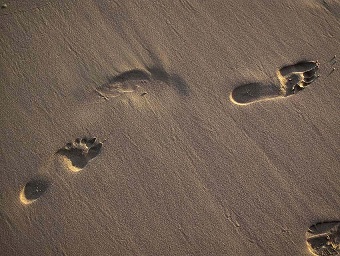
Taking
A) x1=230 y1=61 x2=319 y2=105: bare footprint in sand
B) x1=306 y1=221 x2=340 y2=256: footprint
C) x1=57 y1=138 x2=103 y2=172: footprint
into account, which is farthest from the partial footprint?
x1=57 y1=138 x2=103 y2=172: footprint

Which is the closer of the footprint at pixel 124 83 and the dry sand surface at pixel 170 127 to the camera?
the dry sand surface at pixel 170 127

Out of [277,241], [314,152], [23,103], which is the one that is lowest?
A: [277,241]

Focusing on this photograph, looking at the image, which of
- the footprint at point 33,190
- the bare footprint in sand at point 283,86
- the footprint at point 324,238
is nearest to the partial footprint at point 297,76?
the bare footprint in sand at point 283,86

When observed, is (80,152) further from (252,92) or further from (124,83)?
(252,92)

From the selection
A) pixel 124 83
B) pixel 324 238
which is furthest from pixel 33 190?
pixel 324 238

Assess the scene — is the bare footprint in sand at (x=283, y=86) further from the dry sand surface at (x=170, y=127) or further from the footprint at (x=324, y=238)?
the footprint at (x=324, y=238)

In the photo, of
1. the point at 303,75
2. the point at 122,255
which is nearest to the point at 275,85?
the point at 303,75

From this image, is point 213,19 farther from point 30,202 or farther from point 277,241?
point 30,202
